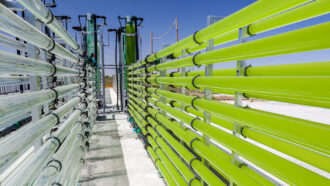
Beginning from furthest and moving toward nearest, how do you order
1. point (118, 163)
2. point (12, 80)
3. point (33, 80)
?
1. point (118, 163)
2. point (12, 80)
3. point (33, 80)

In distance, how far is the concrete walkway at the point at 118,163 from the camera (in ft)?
9.48

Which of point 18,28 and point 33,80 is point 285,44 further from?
point 33,80

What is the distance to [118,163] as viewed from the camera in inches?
136

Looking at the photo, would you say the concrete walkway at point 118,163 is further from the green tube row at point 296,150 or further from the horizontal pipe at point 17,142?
the green tube row at point 296,150

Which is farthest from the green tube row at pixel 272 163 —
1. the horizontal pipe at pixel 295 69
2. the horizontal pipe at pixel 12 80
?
the horizontal pipe at pixel 12 80

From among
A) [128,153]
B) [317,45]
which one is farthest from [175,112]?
[128,153]

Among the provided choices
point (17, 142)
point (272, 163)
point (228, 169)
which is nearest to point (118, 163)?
point (17, 142)

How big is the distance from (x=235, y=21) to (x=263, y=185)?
0.97 metres

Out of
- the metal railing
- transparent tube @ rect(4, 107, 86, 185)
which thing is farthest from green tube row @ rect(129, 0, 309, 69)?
transparent tube @ rect(4, 107, 86, 185)

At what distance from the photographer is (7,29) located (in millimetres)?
1036

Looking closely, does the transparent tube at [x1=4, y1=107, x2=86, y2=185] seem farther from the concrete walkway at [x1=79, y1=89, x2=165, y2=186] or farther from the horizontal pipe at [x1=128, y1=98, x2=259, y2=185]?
the concrete walkway at [x1=79, y1=89, x2=165, y2=186]

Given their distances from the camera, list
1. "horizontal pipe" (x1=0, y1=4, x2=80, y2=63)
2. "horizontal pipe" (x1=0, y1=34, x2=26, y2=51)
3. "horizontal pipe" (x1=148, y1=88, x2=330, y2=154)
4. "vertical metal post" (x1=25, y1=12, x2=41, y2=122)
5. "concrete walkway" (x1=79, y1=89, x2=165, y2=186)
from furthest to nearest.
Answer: "concrete walkway" (x1=79, y1=89, x2=165, y2=186)
"horizontal pipe" (x1=0, y1=34, x2=26, y2=51)
"vertical metal post" (x1=25, y1=12, x2=41, y2=122)
"horizontal pipe" (x1=0, y1=4, x2=80, y2=63)
"horizontal pipe" (x1=148, y1=88, x2=330, y2=154)

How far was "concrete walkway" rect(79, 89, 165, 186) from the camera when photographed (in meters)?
2.89

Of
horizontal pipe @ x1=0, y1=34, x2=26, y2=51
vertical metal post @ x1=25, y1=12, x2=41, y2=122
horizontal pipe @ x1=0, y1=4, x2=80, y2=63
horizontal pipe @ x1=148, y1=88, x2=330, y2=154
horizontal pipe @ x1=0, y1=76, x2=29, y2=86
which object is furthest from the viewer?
horizontal pipe @ x1=0, y1=76, x2=29, y2=86
